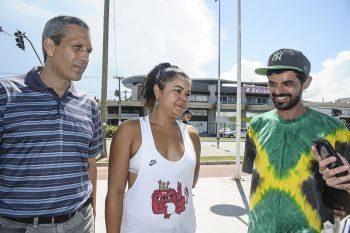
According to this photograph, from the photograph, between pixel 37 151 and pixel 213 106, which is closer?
pixel 37 151

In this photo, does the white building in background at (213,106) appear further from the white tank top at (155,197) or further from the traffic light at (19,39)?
the white tank top at (155,197)

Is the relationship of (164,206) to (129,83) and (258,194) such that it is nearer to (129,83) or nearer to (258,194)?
(258,194)

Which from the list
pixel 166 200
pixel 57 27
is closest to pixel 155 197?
pixel 166 200

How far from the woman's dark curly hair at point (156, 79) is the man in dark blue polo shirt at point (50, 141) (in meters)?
0.56

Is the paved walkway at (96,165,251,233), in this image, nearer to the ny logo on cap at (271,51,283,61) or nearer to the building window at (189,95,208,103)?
the ny logo on cap at (271,51,283,61)

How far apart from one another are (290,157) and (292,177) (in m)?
0.14

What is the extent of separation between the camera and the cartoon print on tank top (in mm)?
2227

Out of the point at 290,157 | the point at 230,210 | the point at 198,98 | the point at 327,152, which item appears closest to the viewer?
the point at 327,152

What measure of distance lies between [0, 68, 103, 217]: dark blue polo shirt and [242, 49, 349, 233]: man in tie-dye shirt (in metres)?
1.32

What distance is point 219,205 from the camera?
7.02 meters

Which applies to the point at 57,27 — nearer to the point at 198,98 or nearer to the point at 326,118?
the point at 326,118

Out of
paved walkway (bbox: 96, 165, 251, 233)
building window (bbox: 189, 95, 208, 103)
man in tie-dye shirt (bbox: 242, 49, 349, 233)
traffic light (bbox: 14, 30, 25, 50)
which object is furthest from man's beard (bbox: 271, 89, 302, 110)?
building window (bbox: 189, 95, 208, 103)

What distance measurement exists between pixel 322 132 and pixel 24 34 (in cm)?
1879

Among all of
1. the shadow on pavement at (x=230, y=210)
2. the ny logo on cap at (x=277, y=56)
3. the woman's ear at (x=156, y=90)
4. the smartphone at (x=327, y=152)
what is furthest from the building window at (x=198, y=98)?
the smartphone at (x=327, y=152)
